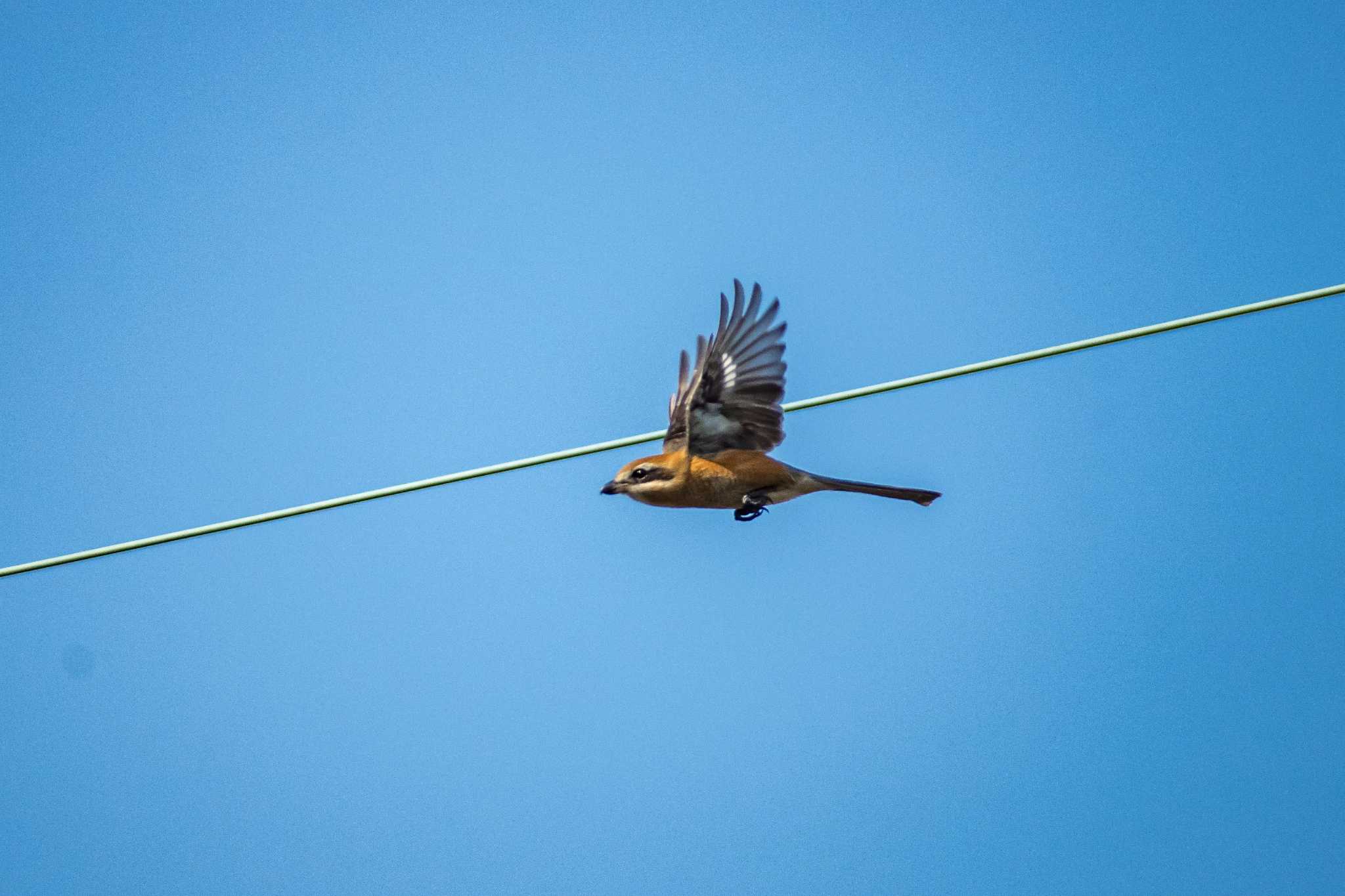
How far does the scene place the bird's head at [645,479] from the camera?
7168 mm

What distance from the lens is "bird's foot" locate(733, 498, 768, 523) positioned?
746 centimetres

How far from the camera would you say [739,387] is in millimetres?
7148

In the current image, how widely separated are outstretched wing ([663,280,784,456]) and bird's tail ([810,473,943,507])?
377 mm

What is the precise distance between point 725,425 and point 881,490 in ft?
2.93

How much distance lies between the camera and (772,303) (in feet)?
23.7

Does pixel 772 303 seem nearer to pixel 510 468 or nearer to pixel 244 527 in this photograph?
pixel 510 468

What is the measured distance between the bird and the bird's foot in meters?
0.12

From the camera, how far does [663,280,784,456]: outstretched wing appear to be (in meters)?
7.11

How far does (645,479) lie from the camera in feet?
23.7

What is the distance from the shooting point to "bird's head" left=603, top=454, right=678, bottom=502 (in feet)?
23.5

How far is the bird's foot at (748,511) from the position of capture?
24.5 ft

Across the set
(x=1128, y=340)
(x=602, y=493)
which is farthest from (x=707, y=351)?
(x=1128, y=340)

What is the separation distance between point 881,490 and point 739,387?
0.94m

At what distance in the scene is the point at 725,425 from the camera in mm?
7215
